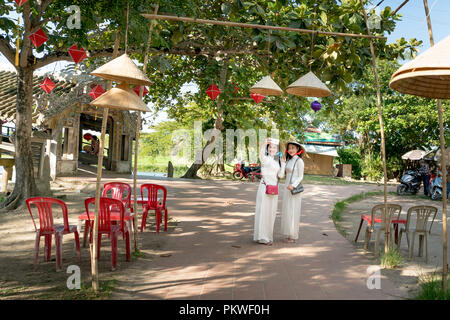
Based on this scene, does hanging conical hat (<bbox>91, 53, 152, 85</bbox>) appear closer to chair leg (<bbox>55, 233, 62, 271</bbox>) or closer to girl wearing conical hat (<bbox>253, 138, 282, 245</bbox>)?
chair leg (<bbox>55, 233, 62, 271</bbox>)

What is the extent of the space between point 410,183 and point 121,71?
1632 centimetres

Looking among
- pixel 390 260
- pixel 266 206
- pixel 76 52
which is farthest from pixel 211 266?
pixel 76 52

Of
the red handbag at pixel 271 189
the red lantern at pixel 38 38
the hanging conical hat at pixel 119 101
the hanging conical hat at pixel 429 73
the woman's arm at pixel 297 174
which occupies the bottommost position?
the red handbag at pixel 271 189

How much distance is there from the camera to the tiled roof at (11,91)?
14.3m

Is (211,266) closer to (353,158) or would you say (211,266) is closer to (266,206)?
(266,206)

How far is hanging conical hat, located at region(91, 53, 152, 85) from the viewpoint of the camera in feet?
13.9

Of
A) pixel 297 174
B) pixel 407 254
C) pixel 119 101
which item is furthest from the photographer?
pixel 297 174

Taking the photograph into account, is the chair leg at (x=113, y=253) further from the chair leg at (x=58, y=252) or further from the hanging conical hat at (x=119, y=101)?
the hanging conical hat at (x=119, y=101)

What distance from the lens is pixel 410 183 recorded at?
681 inches

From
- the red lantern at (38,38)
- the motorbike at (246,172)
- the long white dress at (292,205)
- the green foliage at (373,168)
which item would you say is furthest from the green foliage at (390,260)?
the green foliage at (373,168)

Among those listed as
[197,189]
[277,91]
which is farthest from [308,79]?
[197,189]

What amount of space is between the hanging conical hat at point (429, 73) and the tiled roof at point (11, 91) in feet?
46.0

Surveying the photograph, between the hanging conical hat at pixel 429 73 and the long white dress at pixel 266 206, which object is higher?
the hanging conical hat at pixel 429 73

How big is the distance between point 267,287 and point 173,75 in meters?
13.2
